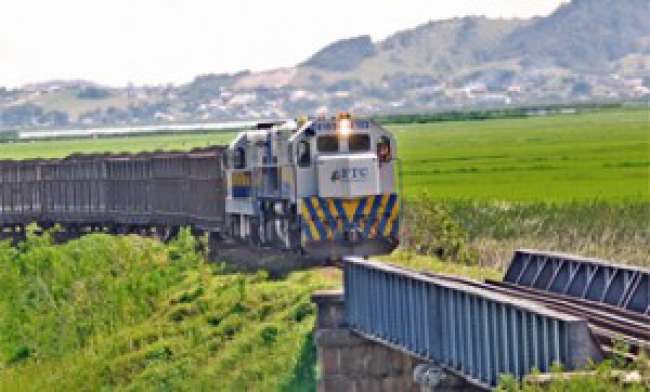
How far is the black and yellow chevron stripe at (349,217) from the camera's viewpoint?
40.4 m

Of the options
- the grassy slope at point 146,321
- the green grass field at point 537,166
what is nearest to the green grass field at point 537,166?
the green grass field at point 537,166

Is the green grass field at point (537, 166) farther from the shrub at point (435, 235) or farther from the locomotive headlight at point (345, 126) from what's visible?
the locomotive headlight at point (345, 126)

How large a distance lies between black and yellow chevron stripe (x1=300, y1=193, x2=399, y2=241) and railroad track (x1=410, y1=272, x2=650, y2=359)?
12268 millimetres

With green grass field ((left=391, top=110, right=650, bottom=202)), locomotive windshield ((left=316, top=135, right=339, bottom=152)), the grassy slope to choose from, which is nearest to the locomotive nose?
locomotive windshield ((left=316, top=135, right=339, bottom=152))

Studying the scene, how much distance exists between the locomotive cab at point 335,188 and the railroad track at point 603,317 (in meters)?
12.3

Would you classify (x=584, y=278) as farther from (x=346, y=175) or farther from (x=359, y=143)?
(x=359, y=143)

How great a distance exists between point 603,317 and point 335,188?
18.2 metres

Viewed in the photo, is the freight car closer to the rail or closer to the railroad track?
the rail

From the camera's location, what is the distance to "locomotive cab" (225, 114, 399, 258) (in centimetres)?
4047

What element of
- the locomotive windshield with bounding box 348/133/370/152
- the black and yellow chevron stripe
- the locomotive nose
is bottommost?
the black and yellow chevron stripe

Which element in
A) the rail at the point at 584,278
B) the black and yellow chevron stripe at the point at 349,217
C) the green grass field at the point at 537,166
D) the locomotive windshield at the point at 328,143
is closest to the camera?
the rail at the point at 584,278

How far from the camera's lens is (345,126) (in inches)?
1624

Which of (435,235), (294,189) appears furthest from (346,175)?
(435,235)

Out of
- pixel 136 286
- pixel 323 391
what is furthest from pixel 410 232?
pixel 323 391
